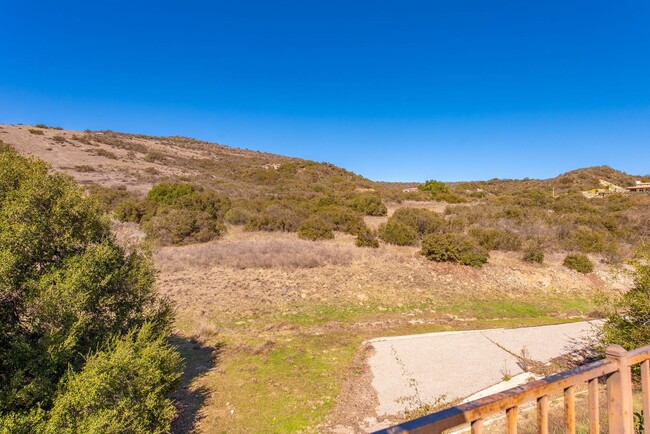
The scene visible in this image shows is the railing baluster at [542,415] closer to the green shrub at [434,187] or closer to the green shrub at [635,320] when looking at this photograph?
the green shrub at [635,320]

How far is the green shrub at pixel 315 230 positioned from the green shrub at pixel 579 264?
10.3 meters

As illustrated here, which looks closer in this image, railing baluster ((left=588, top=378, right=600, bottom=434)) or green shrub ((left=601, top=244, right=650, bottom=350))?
railing baluster ((left=588, top=378, right=600, bottom=434))

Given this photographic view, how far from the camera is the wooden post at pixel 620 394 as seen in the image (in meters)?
2.07

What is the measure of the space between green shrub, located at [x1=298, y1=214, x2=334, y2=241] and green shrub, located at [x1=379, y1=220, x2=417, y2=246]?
9.02 ft

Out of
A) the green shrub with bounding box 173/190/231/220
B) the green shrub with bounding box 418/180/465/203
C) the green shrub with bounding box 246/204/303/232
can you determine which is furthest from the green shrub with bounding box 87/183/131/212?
the green shrub with bounding box 418/180/465/203

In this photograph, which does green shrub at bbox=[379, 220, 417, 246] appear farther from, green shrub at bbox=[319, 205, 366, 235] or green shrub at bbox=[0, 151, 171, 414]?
green shrub at bbox=[0, 151, 171, 414]

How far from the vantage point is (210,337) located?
819cm

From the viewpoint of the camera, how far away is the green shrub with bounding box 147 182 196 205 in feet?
70.9

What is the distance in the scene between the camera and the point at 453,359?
675 cm

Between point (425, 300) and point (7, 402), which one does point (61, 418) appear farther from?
point (425, 300)

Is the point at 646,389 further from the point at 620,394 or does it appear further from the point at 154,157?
the point at 154,157

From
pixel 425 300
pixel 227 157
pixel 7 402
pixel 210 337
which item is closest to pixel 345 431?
pixel 7 402

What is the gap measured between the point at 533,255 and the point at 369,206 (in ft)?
39.9

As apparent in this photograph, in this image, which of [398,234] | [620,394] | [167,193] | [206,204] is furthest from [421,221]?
[620,394]
